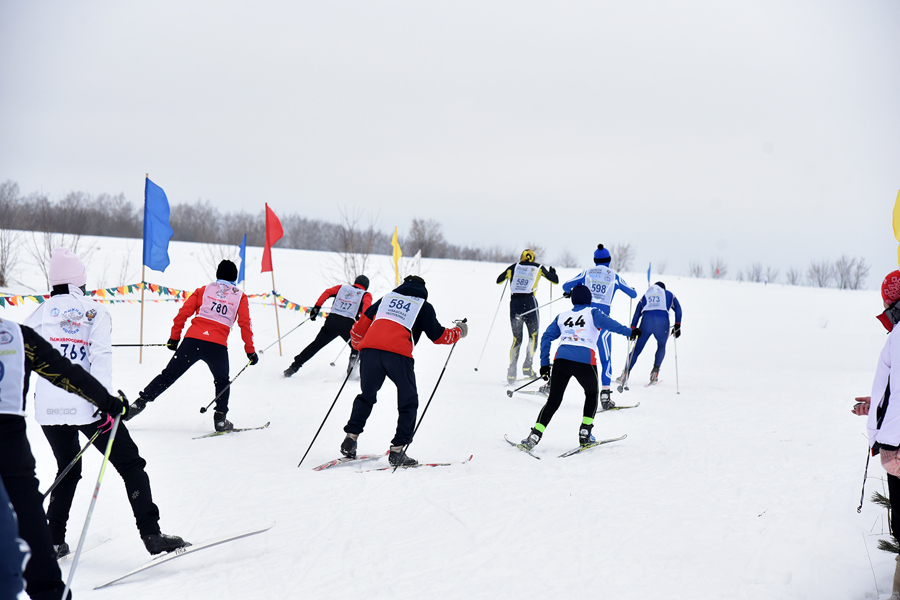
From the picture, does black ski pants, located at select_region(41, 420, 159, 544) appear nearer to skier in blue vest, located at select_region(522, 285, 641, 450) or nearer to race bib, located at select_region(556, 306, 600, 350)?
skier in blue vest, located at select_region(522, 285, 641, 450)

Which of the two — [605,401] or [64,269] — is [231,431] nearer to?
[64,269]

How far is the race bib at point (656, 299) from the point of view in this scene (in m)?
9.83

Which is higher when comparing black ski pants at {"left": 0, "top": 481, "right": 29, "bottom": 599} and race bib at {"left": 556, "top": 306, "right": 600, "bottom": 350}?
race bib at {"left": 556, "top": 306, "right": 600, "bottom": 350}

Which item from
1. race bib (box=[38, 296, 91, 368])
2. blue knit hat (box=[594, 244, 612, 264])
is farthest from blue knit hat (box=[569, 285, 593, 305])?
race bib (box=[38, 296, 91, 368])

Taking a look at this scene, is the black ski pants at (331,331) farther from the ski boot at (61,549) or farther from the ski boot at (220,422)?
the ski boot at (61,549)

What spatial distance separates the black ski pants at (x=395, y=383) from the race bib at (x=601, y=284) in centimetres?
427

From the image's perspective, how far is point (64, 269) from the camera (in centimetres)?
334

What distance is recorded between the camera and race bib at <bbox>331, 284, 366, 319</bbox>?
9.19 metres

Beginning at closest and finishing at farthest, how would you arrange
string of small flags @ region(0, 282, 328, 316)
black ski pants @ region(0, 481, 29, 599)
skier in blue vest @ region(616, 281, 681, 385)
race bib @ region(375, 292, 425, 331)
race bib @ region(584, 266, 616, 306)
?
black ski pants @ region(0, 481, 29, 599)
race bib @ region(375, 292, 425, 331)
race bib @ region(584, 266, 616, 306)
string of small flags @ region(0, 282, 328, 316)
skier in blue vest @ region(616, 281, 681, 385)

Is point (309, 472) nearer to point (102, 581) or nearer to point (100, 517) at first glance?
point (100, 517)

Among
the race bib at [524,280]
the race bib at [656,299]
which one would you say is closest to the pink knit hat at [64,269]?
the race bib at [524,280]

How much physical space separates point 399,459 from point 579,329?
7.05 ft

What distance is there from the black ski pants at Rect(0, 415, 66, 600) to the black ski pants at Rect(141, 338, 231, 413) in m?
3.78

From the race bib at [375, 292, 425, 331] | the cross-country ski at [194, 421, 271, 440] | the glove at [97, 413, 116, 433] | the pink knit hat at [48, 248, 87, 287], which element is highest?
the pink knit hat at [48, 248, 87, 287]
